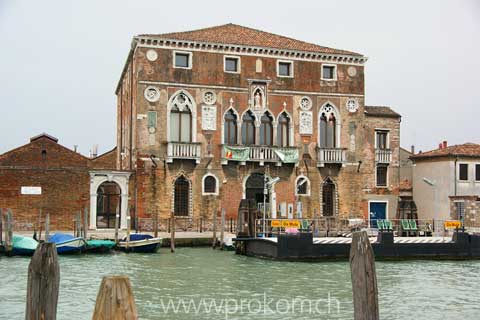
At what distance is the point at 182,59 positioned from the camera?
76.3 ft

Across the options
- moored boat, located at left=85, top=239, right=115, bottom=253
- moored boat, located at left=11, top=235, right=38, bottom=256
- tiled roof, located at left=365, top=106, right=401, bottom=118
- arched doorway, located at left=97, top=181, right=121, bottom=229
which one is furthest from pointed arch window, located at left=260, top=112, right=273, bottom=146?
moored boat, located at left=11, top=235, right=38, bottom=256

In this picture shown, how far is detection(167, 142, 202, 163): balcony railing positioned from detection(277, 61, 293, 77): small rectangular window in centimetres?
392

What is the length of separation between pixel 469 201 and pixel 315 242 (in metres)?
8.28

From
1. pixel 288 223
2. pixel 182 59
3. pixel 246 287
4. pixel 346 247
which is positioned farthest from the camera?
pixel 182 59

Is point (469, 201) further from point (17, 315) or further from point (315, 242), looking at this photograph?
point (17, 315)

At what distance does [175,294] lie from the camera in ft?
37.7

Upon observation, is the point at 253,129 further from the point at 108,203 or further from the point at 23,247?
the point at 23,247

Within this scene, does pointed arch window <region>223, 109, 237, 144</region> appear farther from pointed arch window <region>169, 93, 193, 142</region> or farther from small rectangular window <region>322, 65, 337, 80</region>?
small rectangular window <region>322, 65, 337, 80</region>

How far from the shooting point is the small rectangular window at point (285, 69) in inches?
960

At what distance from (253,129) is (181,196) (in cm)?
331

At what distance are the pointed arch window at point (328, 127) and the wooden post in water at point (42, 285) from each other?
20627mm

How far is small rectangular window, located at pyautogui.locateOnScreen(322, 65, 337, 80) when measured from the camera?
24.9 m

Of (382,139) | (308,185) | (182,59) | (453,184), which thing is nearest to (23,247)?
(182,59)

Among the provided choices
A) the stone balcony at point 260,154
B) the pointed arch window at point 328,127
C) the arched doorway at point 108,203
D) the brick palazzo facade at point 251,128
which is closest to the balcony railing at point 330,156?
the brick palazzo facade at point 251,128
